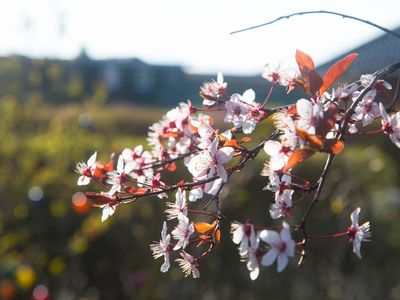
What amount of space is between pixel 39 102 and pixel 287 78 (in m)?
4.67

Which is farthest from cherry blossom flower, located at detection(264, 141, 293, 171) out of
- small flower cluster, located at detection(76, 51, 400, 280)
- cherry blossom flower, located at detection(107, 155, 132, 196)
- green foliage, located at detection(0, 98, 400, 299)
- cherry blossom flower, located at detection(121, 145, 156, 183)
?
green foliage, located at detection(0, 98, 400, 299)

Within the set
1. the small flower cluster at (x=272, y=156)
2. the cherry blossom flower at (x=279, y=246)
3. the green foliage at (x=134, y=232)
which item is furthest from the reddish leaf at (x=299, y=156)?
the green foliage at (x=134, y=232)

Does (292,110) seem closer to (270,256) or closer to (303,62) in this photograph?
(303,62)

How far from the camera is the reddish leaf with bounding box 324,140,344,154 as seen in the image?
0.92 metres

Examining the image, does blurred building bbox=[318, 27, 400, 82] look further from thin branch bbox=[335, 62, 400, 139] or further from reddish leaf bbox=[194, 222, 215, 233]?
reddish leaf bbox=[194, 222, 215, 233]

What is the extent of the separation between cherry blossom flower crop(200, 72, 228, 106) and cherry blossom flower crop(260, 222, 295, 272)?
0.55 meters

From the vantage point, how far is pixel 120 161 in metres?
1.32

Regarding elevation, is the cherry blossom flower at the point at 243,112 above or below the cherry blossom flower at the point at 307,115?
below

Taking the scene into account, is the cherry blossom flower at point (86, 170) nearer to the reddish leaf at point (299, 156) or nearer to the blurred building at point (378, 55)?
the reddish leaf at point (299, 156)

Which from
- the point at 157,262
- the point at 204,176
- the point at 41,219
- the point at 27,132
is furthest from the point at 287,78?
the point at 27,132

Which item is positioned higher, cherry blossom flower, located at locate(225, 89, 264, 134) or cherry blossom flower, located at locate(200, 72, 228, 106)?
→ cherry blossom flower, located at locate(225, 89, 264, 134)

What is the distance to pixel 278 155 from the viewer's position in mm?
1025

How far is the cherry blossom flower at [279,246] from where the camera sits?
0.88 metres

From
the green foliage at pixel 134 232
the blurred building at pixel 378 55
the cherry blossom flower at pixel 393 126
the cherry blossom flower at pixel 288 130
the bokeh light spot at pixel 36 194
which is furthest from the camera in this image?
the bokeh light spot at pixel 36 194
